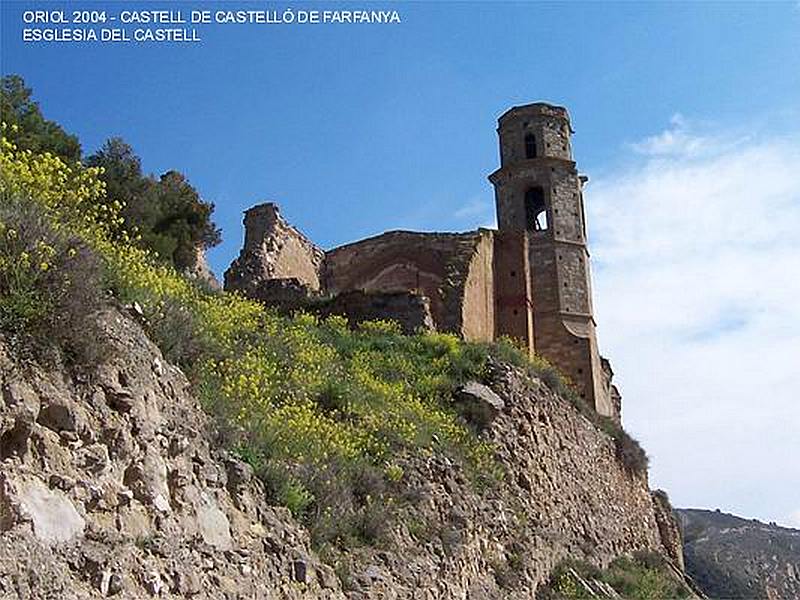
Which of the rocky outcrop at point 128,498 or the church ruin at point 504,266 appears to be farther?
the church ruin at point 504,266

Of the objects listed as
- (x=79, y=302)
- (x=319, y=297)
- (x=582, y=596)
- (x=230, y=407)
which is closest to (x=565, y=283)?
(x=319, y=297)

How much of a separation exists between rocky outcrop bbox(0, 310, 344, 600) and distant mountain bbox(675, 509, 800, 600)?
21.7 meters

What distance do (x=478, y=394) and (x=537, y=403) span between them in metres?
1.85

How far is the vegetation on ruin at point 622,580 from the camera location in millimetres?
12375

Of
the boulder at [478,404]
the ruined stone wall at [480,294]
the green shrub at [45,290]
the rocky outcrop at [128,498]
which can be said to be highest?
the ruined stone wall at [480,294]

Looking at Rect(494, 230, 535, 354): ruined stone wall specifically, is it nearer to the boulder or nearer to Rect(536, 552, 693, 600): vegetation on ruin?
Rect(536, 552, 693, 600): vegetation on ruin

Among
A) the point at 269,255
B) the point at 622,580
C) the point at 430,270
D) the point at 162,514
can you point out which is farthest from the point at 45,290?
the point at 430,270

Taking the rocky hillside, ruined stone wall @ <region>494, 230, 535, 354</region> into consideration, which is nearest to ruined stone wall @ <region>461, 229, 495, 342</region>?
ruined stone wall @ <region>494, 230, 535, 354</region>

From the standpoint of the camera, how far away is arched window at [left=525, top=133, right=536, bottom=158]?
2586 cm

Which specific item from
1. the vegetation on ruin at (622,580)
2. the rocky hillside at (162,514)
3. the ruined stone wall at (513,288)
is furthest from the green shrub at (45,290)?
the ruined stone wall at (513,288)

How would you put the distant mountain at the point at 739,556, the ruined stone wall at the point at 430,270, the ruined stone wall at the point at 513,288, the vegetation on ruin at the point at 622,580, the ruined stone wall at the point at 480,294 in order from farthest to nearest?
the distant mountain at the point at 739,556 < the ruined stone wall at the point at 513,288 < the ruined stone wall at the point at 480,294 < the ruined stone wall at the point at 430,270 < the vegetation on ruin at the point at 622,580

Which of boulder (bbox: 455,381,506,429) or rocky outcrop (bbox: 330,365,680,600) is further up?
boulder (bbox: 455,381,506,429)

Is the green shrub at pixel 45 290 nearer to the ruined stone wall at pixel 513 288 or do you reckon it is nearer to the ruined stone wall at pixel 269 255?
the ruined stone wall at pixel 269 255

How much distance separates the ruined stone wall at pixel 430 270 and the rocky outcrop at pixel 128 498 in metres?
11.9
